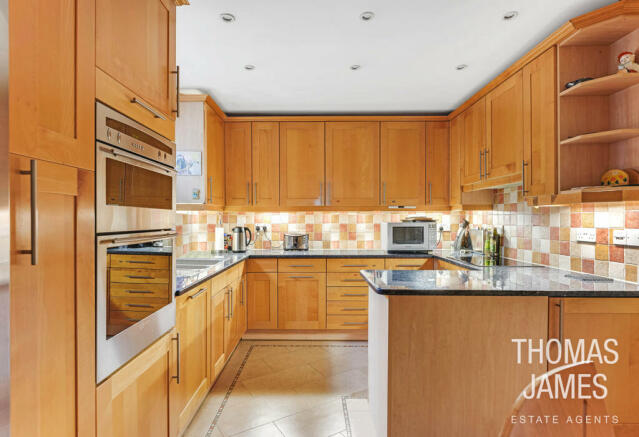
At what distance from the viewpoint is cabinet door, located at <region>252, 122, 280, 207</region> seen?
3.74 metres

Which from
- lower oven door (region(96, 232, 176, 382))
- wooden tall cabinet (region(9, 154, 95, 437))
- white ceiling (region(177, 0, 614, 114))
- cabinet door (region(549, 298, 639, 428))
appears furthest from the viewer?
white ceiling (region(177, 0, 614, 114))

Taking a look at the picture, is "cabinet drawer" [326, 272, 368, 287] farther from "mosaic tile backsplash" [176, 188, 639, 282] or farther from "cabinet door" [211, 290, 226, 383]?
"cabinet door" [211, 290, 226, 383]

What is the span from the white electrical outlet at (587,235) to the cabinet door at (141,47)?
2574 millimetres

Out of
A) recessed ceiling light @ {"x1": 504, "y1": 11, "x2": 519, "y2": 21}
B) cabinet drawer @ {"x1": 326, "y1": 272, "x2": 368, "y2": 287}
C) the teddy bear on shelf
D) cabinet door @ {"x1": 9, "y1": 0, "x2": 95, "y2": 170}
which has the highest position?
recessed ceiling light @ {"x1": 504, "y1": 11, "x2": 519, "y2": 21}

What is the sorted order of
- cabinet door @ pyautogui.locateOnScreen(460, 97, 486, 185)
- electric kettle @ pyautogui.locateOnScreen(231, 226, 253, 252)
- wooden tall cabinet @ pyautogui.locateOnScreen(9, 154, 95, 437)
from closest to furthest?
wooden tall cabinet @ pyautogui.locateOnScreen(9, 154, 95, 437)
cabinet door @ pyautogui.locateOnScreen(460, 97, 486, 185)
electric kettle @ pyautogui.locateOnScreen(231, 226, 253, 252)

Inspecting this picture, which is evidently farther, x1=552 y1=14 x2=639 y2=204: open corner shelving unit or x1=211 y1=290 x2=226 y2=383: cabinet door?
x1=211 y1=290 x2=226 y2=383: cabinet door

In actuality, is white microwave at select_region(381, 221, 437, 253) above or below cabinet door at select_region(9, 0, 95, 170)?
below

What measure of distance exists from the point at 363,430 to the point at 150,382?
127cm

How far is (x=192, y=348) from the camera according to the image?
2025 mm

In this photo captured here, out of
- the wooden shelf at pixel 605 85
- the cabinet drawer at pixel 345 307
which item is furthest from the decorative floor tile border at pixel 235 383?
the wooden shelf at pixel 605 85

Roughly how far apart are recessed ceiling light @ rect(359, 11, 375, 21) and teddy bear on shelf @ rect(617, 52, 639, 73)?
1.38 meters

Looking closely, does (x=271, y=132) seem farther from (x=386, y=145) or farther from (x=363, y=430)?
(x=363, y=430)

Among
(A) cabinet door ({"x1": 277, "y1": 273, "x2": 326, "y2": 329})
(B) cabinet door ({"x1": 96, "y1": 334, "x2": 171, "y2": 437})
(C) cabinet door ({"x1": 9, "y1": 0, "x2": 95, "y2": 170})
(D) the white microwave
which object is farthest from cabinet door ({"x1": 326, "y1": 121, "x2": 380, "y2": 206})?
(C) cabinet door ({"x1": 9, "y1": 0, "x2": 95, "y2": 170})

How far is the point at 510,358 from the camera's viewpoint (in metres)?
1.62
